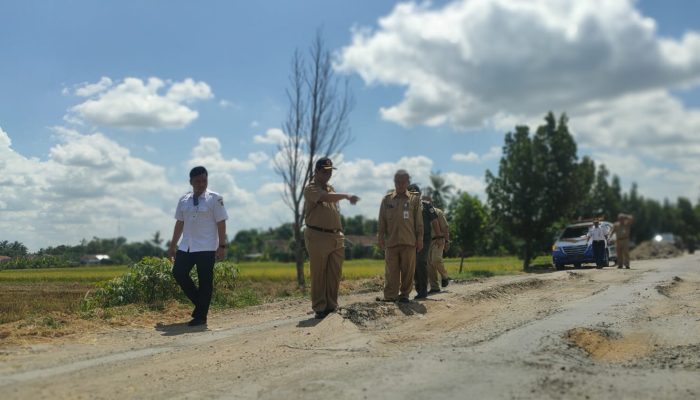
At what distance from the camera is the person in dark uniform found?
9695 millimetres

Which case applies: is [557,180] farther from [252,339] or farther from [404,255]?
[252,339]

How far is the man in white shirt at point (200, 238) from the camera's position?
798 cm

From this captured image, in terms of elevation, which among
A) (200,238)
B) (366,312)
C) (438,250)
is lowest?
(366,312)

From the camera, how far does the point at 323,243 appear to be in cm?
780

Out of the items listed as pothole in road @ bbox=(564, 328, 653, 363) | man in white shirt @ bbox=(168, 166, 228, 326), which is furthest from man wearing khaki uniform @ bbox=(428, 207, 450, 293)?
pothole in road @ bbox=(564, 328, 653, 363)

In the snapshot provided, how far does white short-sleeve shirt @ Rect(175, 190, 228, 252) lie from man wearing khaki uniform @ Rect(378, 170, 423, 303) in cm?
238

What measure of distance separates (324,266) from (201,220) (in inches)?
68.5

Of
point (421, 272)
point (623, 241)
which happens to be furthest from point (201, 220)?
point (623, 241)

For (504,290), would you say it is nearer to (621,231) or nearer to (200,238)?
(200,238)

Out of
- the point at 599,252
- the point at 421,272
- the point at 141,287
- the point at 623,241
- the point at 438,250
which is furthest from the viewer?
the point at 599,252

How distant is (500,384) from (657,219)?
105 m

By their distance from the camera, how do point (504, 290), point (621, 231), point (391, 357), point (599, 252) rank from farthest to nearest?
point (599, 252) → point (621, 231) → point (504, 290) → point (391, 357)

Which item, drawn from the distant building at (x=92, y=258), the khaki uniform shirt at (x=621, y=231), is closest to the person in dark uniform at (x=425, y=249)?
the distant building at (x=92, y=258)

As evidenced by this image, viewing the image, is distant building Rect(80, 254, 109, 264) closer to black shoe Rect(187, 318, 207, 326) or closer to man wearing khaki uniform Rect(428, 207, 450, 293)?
black shoe Rect(187, 318, 207, 326)
